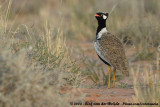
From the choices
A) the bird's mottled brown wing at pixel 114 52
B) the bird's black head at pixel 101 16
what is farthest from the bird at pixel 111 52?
the bird's black head at pixel 101 16

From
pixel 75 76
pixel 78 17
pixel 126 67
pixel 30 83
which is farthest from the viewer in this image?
pixel 78 17

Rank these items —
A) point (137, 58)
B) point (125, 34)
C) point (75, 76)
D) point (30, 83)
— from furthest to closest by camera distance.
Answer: point (125, 34) → point (137, 58) → point (75, 76) → point (30, 83)

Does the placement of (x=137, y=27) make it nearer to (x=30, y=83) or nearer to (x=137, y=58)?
(x=137, y=58)

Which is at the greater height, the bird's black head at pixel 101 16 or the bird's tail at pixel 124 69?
the bird's black head at pixel 101 16

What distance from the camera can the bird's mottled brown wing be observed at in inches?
221

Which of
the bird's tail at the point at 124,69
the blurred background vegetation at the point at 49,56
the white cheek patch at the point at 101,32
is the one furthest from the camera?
the white cheek patch at the point at 101,32

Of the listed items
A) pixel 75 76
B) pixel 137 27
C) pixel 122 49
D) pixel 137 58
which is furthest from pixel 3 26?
pixel 137 27

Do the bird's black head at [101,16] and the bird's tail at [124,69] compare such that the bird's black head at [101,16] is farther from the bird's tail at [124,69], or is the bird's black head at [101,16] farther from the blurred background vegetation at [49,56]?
the bird's tail at [124,69]

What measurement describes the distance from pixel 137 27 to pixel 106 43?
334cm

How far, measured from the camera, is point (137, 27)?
353 inches

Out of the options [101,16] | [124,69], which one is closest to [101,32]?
[101,16]

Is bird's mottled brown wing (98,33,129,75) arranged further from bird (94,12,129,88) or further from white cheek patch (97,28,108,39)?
white cheek patch (97,28,108,39)

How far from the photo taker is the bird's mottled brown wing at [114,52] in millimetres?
5602

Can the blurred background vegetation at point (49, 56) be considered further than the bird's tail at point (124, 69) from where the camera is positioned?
No
